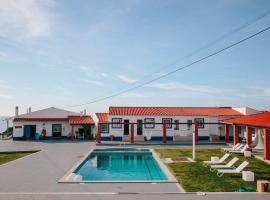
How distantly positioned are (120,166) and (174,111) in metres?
17.3

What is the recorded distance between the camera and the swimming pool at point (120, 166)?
1853 centimetres

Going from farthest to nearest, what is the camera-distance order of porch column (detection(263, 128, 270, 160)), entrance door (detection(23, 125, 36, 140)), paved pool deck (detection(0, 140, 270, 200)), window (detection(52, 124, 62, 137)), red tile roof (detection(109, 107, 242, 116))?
window (detection(52, 124, 62, 137))
entrance door (detection(23, 125, 36, 140))
red tile roof (detection(109, 107, 242, 116))
porch column (detection(263, 128, 270, 160))
paved pool deck (detection(0, 140, 270, 200))

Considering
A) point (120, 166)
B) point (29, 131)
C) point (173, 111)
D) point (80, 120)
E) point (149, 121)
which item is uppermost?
point (173, 111)

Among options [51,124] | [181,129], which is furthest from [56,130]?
[181,129]

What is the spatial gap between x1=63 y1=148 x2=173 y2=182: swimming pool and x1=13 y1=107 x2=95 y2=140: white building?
1008 cm

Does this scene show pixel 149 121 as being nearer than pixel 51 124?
Yes

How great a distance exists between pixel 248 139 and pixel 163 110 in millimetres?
14006

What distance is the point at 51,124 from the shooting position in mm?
38656

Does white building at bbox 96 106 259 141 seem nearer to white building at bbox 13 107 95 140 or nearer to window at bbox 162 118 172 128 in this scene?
window at bbox 162 118 172 128

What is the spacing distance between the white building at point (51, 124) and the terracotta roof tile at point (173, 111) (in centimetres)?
401

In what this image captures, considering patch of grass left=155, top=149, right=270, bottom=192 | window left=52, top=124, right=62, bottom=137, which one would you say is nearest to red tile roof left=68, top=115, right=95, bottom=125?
window left=52, top=124, right=62, bottom=137

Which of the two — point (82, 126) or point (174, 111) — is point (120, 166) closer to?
point (82, 126)

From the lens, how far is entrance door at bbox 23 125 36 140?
126 ft

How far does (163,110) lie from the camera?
39.5 meters
